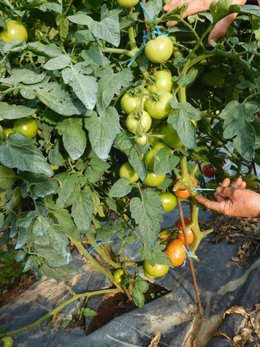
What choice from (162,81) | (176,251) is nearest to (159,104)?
(162,81)

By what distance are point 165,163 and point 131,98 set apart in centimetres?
17

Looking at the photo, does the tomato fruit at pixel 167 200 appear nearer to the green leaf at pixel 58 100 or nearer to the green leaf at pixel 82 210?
the green leaf at pixel 82 210

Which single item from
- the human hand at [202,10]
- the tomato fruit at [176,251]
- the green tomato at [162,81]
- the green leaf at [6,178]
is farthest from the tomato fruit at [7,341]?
the human hand at [202,10]

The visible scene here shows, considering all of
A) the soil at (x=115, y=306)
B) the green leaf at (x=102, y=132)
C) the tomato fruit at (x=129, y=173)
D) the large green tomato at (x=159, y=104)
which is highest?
the large green tomato at (x=159, y=104)

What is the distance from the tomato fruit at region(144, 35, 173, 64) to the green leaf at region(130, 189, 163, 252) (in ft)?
1.24

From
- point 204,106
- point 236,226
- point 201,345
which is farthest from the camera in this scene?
point 236,226

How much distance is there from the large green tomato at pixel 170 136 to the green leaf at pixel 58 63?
0.90 ft

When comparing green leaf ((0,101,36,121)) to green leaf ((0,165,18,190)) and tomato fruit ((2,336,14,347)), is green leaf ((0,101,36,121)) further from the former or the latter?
tomato fruit ((2,336,14,347))

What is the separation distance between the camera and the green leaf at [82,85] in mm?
599

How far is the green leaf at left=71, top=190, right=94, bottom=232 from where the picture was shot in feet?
2.91

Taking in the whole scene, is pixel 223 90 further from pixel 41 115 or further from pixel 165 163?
pixel 41 115

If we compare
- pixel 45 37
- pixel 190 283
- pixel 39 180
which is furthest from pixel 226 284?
pixel 45 37

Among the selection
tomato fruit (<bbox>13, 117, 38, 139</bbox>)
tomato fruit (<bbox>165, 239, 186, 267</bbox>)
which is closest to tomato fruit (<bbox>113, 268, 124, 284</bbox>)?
tomato fruit (<bbox>165, 239, 186, 267</bbox>)

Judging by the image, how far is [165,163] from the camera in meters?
0.77
